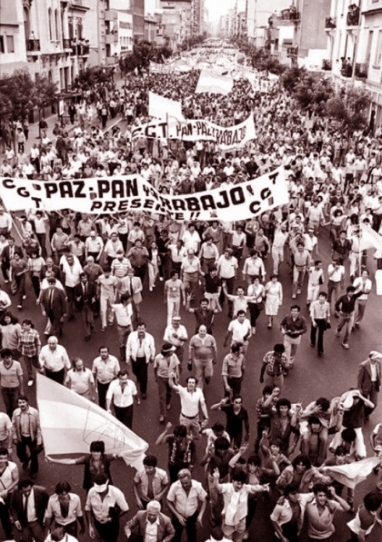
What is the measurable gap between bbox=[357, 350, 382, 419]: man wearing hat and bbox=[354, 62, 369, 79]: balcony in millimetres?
32194

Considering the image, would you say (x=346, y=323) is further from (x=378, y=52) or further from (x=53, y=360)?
(x=378, y=52)

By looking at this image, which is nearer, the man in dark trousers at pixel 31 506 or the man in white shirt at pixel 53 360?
the man in dark trousers at pixel 31 506

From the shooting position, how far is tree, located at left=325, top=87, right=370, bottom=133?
28.1m

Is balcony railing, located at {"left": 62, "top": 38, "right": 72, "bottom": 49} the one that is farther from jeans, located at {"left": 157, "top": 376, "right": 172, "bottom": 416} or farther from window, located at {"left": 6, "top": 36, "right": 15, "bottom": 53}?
jeans, located at {"left": 157, "top": 376, "right": 172, "bottom": 416}

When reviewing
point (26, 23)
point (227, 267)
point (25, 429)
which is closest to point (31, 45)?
point (26, 23)

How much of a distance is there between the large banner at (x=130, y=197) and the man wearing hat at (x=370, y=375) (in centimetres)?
476

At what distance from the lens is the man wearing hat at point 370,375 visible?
27.8 ft

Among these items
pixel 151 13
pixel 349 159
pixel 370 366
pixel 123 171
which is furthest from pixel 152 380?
pixel 151 13

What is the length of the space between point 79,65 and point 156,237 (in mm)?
49876

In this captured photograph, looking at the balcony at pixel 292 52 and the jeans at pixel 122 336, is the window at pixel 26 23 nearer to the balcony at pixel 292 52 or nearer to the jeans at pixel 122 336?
the balcony at pixel 292 52

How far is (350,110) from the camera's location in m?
28.4

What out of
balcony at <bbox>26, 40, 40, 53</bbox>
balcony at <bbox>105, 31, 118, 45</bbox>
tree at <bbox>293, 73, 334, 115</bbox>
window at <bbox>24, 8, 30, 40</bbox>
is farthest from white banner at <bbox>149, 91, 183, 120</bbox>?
balcony at <bbox>105, 31, 118, 45</bbox>

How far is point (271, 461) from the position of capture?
6887 millimetres

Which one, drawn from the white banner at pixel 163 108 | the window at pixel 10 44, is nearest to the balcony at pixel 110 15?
the window at pixel 10 44
